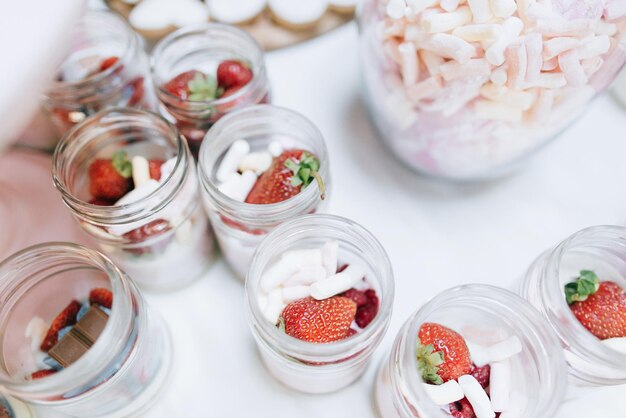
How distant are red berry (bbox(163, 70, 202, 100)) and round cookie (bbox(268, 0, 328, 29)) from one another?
0.16 meters

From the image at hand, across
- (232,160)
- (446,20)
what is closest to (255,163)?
(232,160)

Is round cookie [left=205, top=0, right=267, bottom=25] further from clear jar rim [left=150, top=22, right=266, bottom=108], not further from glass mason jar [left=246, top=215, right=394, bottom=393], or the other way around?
glass mason jar [left=246, top=215, right=394, bottom=393]

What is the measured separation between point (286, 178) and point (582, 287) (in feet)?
0.95

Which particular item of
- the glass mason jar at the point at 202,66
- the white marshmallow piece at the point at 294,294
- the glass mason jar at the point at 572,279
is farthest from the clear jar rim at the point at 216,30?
the glass mason jar at the point at 572,279

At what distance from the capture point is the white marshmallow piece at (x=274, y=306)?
52 cm

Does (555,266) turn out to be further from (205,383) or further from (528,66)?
(205,383)

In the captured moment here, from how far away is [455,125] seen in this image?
0.55 m

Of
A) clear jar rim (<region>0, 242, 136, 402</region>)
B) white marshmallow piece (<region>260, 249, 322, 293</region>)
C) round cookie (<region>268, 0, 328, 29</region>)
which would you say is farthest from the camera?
round cookie (<region>268, 0, 328, 29</region>)

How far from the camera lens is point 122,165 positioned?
596mm

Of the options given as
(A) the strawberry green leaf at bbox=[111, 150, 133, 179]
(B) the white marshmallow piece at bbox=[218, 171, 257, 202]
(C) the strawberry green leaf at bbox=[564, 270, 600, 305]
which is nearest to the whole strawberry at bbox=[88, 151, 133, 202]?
(A) the strawberry green leaf at bbox=[111, 150, 133, 179]

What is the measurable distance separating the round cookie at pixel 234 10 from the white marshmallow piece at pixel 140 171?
0.80 ft

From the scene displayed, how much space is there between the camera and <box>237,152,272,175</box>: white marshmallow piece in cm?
59

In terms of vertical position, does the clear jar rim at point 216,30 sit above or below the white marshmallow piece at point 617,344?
above

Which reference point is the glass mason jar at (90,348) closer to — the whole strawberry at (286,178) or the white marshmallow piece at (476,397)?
the whole strawberry at (286,178)
